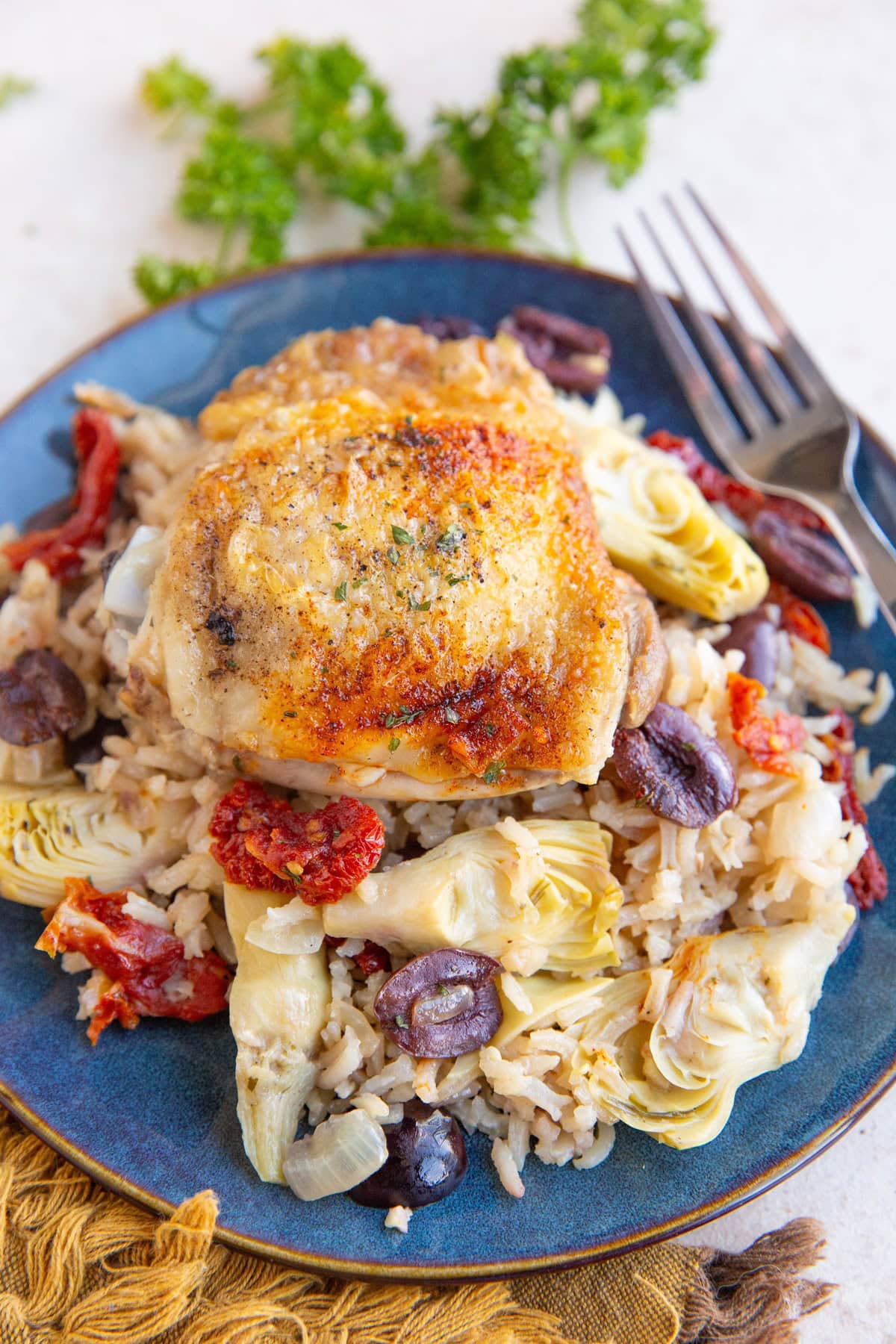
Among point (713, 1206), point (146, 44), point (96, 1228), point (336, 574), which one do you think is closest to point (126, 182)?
point (146, 44)

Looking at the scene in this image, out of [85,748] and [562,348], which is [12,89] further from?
[85,748]

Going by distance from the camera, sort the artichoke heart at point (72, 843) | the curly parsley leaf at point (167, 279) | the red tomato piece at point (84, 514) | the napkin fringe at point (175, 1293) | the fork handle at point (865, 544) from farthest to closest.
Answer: the curly parsley leaf at point (167, 279) < the red tomato piece at point (84, 514) < the fork handle at point (865, 544) < the artichoke heart at point (72, 843) < the napkin fringe at point (175, 1293)

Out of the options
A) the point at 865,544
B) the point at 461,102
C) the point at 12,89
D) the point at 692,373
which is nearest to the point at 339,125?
the point at 461,102

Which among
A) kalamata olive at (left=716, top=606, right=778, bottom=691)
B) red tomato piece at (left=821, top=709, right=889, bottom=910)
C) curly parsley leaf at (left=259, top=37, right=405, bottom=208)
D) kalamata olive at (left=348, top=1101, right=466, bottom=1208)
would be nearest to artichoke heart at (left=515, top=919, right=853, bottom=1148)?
red tomato piece at (left=821, top=709, right=889, bottom=910)

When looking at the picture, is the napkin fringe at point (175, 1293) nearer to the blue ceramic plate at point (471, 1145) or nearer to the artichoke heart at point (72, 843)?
the blue ceramic plate at point (471, 1145)

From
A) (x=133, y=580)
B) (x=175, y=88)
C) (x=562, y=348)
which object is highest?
(x=175, y=88)

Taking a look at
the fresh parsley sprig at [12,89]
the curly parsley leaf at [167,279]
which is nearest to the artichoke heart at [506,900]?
the curly parsley leaf at [167,279]
